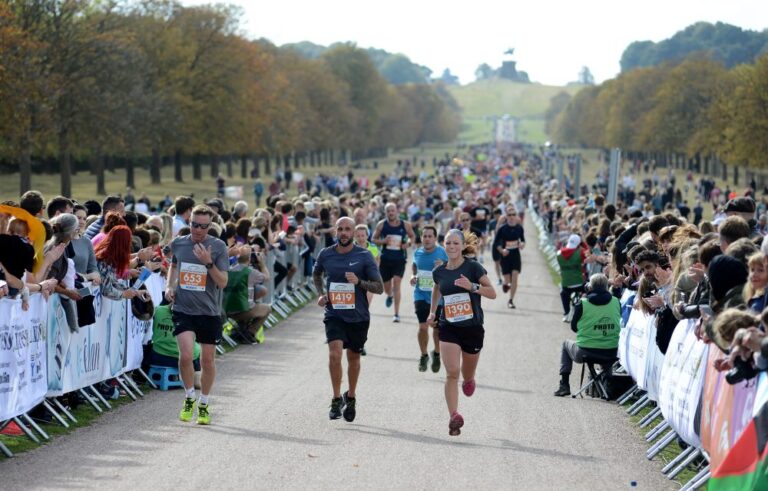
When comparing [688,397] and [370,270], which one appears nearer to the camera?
[688,397]

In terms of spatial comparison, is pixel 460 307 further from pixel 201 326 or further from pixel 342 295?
pixel 201 326

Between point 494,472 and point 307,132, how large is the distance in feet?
319

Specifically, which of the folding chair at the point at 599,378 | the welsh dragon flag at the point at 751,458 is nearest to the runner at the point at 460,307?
the folding chair at the point at 599,378

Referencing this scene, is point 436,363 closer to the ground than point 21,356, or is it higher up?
closer to the ground

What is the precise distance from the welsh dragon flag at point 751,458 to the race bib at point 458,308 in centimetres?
443

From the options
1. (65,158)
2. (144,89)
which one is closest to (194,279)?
(65,158)

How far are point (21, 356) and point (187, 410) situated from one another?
5.90ft

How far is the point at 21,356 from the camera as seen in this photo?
10812mm

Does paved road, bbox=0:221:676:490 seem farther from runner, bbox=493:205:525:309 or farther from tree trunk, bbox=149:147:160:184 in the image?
tree trunk, bbox=149:147:160:184

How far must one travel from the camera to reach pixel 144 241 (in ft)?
51.1

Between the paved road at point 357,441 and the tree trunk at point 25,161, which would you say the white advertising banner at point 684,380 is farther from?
the tree trunk at point 25,161

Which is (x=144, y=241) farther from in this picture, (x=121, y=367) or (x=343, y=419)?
(x=343, y=419)

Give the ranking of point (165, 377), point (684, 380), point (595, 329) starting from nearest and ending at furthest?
point (684, 380)
point (165, 377)
point (595, 329)

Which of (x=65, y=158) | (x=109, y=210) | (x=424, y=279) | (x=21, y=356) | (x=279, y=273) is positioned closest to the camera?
(x=21, y=356)
